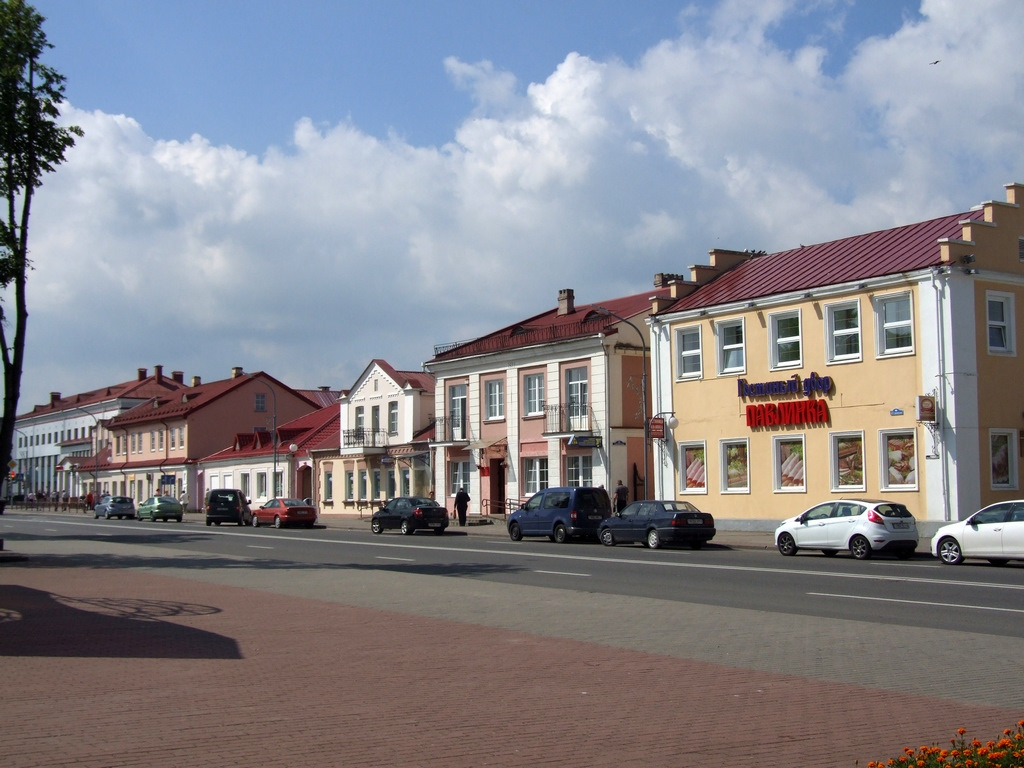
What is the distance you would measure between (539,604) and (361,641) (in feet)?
14.3

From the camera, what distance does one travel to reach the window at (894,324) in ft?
105

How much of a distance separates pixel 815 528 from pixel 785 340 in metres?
9.98

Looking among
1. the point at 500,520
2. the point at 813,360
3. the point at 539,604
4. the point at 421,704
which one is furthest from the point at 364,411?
the point at 421,704

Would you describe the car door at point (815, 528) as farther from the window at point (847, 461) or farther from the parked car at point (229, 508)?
the parked car at point (229, 508)

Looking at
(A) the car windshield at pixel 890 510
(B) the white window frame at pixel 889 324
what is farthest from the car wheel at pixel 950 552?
(B) the white window frame at pixel 889 324

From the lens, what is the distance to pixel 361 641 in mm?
12383

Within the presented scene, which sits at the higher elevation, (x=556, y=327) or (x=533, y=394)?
(x=556, y=327)

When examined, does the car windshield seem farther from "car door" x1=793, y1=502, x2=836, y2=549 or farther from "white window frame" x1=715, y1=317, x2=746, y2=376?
"white window frame" x1=715, y1=317, x2=746, y2=376

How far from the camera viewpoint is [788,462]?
3528cm

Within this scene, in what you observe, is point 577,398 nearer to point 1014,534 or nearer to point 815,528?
point 815,528

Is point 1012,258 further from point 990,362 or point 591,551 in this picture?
point 591,551

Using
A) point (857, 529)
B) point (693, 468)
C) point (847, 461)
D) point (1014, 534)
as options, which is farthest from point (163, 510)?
point (1014, 534)

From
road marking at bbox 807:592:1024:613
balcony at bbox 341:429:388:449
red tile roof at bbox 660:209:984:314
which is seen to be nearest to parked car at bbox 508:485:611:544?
red tile roof at bbox 660:209:984:314

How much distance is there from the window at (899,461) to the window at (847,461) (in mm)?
750
